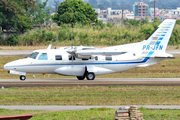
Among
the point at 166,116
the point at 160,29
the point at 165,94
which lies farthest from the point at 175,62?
the point at 166,116

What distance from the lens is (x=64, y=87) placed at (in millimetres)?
21281

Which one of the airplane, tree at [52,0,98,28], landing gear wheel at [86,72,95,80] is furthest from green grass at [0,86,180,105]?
tree at [52,0,98,28]

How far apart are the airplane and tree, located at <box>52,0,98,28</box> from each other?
43766mm

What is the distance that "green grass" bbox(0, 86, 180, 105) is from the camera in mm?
16188

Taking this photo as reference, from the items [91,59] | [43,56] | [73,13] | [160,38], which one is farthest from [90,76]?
[73,13]

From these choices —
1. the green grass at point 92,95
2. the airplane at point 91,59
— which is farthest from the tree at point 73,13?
the green grass at point 92,95

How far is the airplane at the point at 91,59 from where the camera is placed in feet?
83.0

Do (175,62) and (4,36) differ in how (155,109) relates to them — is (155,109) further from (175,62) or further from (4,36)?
(4,36)

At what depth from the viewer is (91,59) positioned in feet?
86.8

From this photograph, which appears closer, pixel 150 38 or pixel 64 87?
pixel 64 87

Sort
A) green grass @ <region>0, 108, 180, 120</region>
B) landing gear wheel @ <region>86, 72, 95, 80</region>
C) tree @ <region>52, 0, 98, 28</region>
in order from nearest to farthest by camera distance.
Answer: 1. green grass @ <region>0, 108, 180, 120</region>
2. landing gear wheel @ <region>86, 72, 95, 80</region>
3. tree @ <region>52, 0, 98, 28</region>

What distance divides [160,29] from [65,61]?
8443mm

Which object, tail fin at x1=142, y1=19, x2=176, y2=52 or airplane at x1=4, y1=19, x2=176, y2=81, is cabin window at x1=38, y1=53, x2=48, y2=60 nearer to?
airplane at x1=4, y1=19, x2=176, y2=81

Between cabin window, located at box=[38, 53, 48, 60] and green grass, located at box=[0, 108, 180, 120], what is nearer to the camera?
green grass, located at box=[0, 108, 180, 120]
